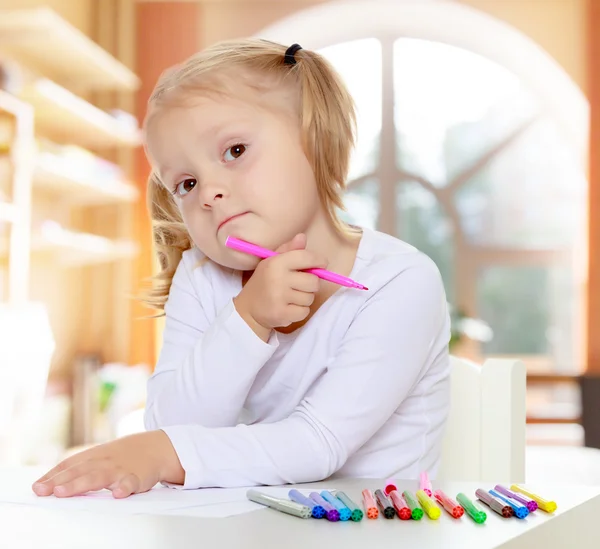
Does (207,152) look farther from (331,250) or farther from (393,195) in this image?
(393,195)

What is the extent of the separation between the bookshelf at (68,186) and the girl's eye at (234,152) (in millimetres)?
2032

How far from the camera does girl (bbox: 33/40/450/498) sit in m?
0.68

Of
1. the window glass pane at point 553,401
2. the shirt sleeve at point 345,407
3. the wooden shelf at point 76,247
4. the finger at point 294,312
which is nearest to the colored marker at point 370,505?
the shirt sleeve at point 345,407

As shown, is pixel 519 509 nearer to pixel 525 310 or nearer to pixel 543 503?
pixel 543 503

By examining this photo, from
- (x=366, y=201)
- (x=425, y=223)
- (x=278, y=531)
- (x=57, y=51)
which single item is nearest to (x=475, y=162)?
(x=425, y=223)

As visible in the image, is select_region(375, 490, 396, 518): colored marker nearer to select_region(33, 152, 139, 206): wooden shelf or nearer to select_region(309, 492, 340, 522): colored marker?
select_region(309, 492, 340, 522): colored marker

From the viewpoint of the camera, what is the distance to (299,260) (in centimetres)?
69

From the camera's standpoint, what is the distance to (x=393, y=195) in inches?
165

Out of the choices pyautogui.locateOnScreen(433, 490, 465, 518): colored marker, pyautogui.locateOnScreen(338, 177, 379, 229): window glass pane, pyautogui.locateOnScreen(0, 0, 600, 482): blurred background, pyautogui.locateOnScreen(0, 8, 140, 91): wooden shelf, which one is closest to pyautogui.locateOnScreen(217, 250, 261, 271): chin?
pyautogui.locateOnScreen(433, 490, 465, 518): colored marker

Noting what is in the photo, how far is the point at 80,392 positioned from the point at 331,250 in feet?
9.25

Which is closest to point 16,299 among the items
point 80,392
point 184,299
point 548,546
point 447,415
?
point 80,392

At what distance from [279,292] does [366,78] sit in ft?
12.4

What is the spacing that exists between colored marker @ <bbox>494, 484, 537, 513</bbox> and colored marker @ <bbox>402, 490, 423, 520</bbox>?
0.06 m

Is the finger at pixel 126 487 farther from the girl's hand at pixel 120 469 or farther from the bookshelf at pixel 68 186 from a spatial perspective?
the bookshelf at pixel 68 186
